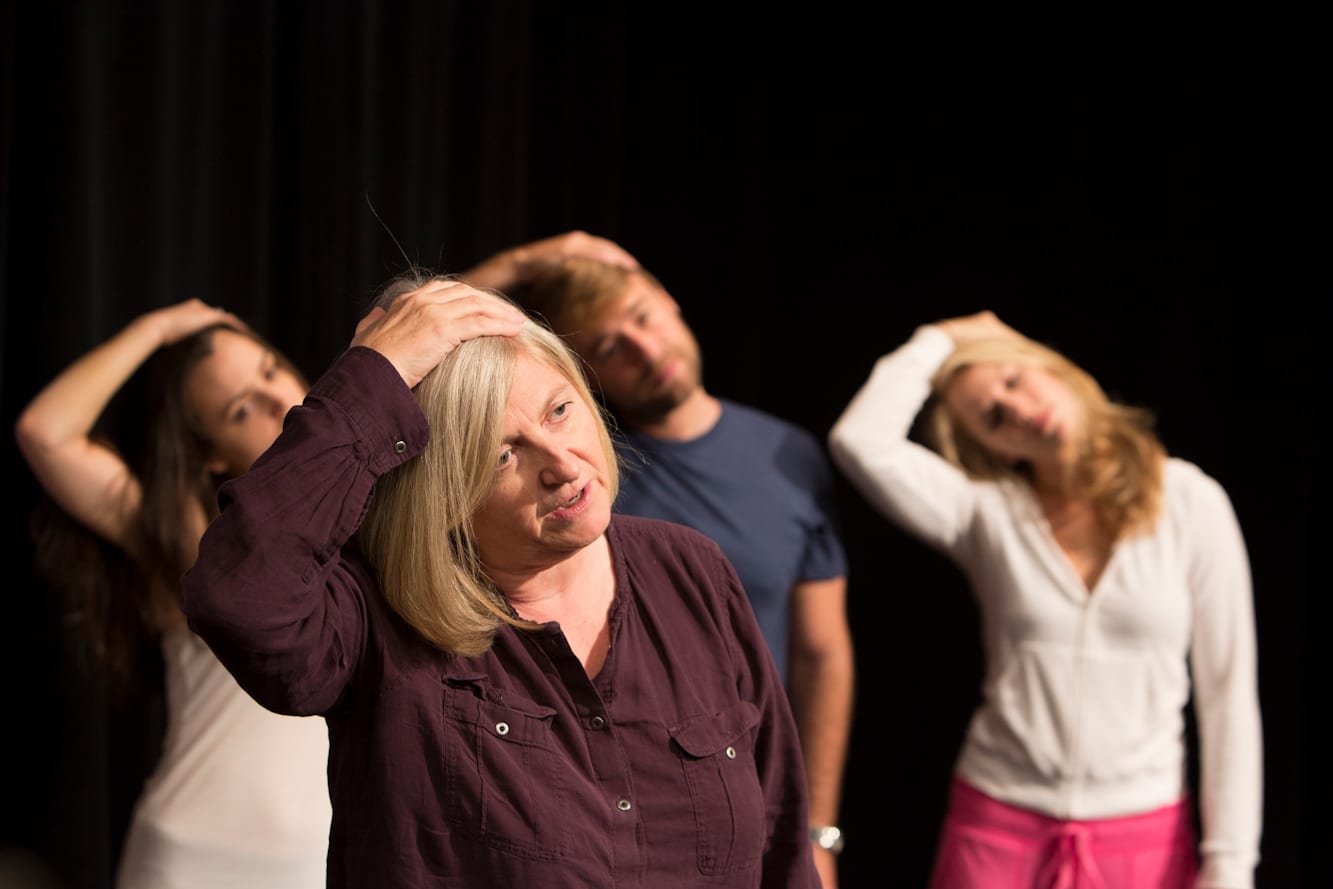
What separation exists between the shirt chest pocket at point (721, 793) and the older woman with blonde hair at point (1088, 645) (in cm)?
102

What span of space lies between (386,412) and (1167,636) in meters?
1.50

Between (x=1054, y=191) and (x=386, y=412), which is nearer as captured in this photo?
(x=386, y=412)

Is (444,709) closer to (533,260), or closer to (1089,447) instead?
(533,260)

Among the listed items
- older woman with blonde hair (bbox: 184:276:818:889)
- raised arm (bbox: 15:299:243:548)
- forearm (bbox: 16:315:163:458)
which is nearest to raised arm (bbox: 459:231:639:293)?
raised arm (bbox: 15:299:243:548)

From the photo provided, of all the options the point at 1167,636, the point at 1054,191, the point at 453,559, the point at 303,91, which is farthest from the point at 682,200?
the point at 453,559

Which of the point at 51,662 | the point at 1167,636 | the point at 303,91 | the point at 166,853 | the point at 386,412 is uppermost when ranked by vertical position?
the point at 303,91

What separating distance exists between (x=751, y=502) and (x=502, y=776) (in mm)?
1101

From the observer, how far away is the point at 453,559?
1336mm

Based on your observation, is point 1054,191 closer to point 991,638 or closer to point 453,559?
point 991,638

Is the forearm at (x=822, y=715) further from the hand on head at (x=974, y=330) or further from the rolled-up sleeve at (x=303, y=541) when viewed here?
the rolled-up sleeve at (x=303, y=541)

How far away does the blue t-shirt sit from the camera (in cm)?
227

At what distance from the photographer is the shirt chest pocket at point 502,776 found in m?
1.26

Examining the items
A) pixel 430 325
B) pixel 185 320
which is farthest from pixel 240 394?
pixel 430 325

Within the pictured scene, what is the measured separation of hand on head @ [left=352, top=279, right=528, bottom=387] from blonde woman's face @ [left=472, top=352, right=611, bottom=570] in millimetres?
53
